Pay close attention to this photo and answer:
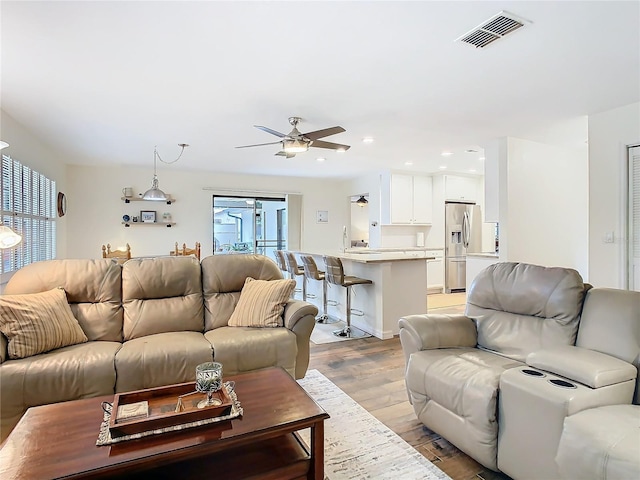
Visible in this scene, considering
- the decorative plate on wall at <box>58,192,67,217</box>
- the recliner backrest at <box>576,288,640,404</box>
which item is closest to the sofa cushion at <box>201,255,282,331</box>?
the recliner backrest at <box>576,288,640,404</box>

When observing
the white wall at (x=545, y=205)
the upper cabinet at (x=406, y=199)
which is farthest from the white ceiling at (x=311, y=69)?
the upper cabinet at (x=406, y=199)

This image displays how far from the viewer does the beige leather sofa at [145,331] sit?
2.21 meters

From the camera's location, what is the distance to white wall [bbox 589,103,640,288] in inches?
141

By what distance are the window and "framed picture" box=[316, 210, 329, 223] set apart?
16.1 ft

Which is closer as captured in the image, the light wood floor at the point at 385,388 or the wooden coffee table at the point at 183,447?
the wooden coffee table at the point at 183,447

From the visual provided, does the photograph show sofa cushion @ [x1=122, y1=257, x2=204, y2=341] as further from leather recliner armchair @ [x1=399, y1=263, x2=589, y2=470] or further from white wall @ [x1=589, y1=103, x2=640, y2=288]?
white wall @ [x1=589, y1=103, x2=640, y2=288]

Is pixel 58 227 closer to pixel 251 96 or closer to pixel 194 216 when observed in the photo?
pixel 194 216

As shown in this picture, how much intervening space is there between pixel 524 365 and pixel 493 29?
76.7 inches

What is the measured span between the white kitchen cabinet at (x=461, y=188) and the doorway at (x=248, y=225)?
11.5 feet

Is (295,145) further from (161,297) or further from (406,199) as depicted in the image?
(406,199)

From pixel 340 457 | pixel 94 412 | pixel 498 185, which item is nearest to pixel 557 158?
pixel 498 185

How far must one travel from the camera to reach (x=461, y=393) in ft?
6.35

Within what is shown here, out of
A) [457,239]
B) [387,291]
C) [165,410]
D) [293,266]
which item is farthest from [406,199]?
[165,410]

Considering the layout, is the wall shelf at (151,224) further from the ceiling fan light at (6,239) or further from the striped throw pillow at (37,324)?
the ceiling fan light at (6,239)
